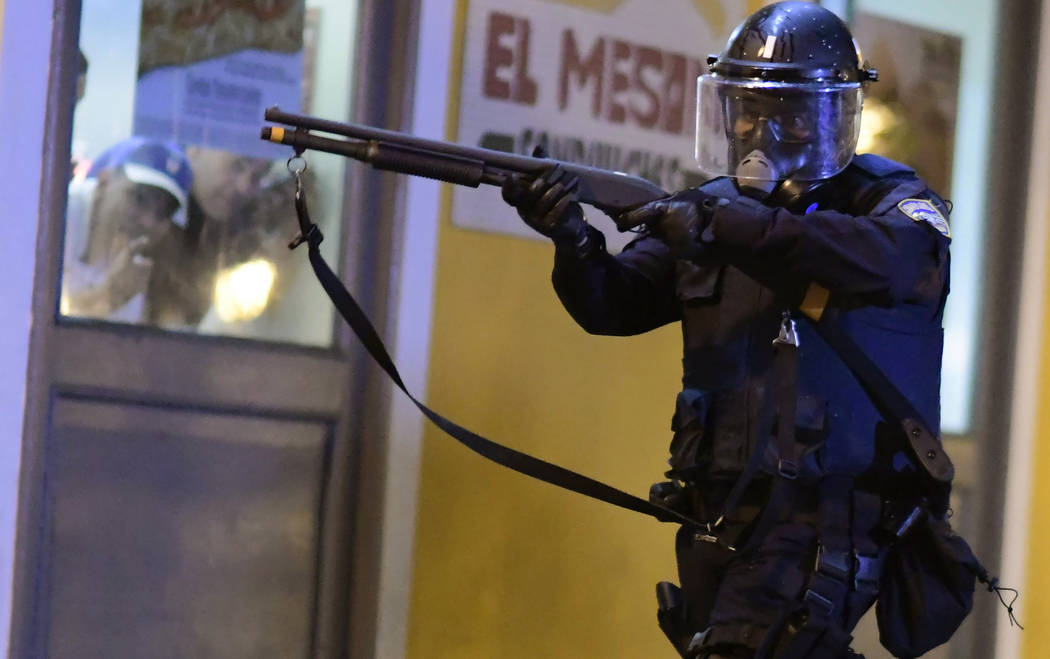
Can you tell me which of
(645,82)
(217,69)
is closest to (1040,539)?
(645,82)

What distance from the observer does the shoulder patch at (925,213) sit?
2.37m

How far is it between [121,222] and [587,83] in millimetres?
1198

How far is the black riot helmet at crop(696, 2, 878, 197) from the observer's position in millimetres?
2510

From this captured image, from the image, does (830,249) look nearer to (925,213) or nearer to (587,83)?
(925,213)

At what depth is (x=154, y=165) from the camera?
324 cm

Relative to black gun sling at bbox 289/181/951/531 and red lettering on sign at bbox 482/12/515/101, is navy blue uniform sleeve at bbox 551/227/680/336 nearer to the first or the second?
black gun sling at bbox 289/181/951/531

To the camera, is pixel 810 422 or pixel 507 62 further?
pixel 507 62

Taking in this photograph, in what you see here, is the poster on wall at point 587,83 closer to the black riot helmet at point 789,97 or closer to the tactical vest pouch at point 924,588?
the black riot helmet at point 789,97

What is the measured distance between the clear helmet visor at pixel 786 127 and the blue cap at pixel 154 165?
4.33ft

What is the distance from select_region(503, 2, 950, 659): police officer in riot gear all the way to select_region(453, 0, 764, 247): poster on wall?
0.90 meters

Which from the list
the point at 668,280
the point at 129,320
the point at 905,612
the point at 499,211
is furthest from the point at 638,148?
the point at 905,612

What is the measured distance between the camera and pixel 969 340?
439 centimetres

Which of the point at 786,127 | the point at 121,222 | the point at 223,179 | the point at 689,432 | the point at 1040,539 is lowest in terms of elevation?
the point at 1040,539

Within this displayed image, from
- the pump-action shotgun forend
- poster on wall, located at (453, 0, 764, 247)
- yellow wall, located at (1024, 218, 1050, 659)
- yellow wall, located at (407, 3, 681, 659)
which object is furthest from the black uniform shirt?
yellow wall, located at (1024, 218, 1050, 659)
